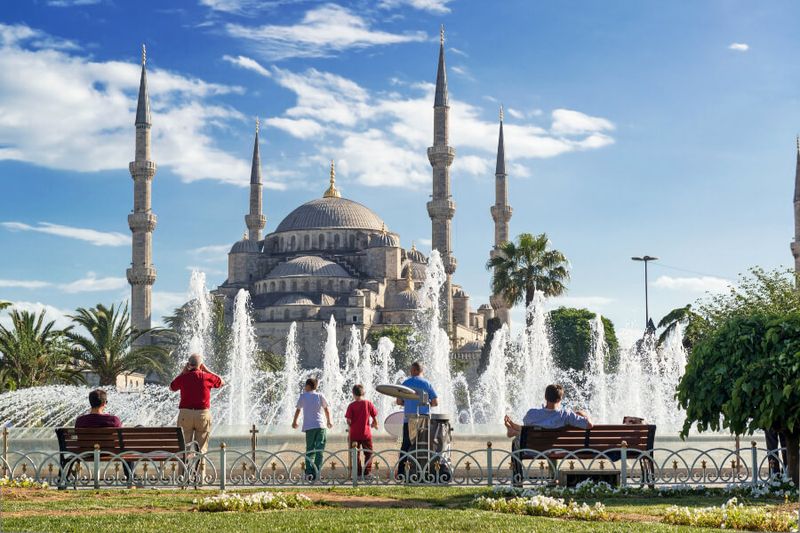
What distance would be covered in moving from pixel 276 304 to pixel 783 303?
4353 cm

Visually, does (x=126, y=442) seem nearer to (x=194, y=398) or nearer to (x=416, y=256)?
(x=194, y=398)

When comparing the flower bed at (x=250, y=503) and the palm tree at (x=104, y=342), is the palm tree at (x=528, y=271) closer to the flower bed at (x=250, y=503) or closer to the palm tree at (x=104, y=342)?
the palm tree at (x=104, y=342)

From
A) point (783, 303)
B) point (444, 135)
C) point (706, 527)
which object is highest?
point (444, 135)

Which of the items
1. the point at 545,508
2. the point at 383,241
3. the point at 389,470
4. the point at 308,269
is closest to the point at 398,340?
the point at 308,269

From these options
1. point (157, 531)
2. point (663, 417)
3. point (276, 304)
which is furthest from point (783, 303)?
point (276, 304)

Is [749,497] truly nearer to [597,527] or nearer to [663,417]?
[597,527]

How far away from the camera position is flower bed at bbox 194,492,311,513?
7.60 meters

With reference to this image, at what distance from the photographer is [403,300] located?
64312 millimetres

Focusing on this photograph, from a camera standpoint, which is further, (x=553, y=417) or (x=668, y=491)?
(x=553, y=417)

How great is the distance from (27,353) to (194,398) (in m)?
18.3

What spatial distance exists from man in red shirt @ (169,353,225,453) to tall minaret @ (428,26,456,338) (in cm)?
3841

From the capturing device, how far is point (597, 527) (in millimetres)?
6664

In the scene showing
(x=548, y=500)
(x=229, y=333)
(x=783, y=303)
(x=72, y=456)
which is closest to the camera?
(x=548, y=500)

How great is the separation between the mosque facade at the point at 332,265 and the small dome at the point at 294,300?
0.09 metres
